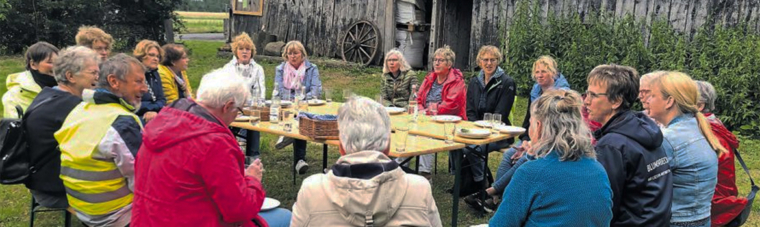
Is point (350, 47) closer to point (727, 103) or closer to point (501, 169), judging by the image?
point (727, 103)

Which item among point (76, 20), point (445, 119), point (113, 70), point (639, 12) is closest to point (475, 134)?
point (445, 119)

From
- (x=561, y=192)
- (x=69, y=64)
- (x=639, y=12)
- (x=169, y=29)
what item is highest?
(x=639, y=12)

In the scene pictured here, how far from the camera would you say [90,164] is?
3.40 meters

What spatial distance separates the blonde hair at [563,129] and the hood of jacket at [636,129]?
0.43m

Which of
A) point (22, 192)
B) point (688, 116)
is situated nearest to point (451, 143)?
point (688, 116)

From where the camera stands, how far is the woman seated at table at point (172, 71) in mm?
5824

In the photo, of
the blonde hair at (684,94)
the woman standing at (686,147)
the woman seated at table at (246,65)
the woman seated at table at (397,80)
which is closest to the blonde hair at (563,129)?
the woman standing at (686,147)

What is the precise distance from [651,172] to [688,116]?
65cm

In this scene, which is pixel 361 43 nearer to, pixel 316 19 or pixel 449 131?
pixel 316 19

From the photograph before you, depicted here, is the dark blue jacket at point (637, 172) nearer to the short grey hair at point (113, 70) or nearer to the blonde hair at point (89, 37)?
the short grey hair at point (113, 70)

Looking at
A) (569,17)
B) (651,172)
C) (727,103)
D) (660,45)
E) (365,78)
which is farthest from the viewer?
(365,78)

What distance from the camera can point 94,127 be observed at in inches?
132

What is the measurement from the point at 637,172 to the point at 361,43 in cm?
1172

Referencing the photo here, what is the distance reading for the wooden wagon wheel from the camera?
14.1 metres
